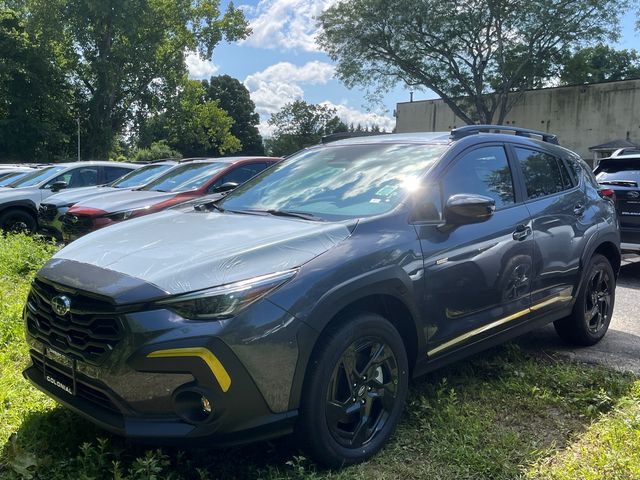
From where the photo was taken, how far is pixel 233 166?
8.16m

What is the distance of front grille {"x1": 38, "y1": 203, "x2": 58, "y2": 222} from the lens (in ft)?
27.6

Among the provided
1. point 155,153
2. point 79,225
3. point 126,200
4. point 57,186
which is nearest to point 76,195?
point 57,186

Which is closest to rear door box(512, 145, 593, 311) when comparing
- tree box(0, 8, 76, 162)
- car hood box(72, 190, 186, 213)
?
car hood box(72, 190, 186, 213)

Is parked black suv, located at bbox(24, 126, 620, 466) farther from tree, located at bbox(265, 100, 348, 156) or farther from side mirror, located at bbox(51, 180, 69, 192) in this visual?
tree, located at bbox(265, 100, 348, 156)

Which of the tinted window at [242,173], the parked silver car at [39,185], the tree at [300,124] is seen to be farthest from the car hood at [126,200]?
the tree at [300,124]

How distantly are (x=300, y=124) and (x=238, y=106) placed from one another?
29.6 ft

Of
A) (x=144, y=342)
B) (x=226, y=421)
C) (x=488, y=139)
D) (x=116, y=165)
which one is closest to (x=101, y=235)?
(x=144, y=342)

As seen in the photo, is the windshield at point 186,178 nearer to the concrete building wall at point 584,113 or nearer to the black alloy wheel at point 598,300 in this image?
the black alloy wheel at point 598,300

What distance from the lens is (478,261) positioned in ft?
11.2

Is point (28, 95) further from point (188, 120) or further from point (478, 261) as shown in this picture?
point (478, 261)

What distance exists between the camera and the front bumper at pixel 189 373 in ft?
7.52

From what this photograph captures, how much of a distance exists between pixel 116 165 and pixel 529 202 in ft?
30.0

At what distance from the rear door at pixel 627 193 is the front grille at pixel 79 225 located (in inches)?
274

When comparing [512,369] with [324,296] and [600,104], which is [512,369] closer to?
[324,296]
